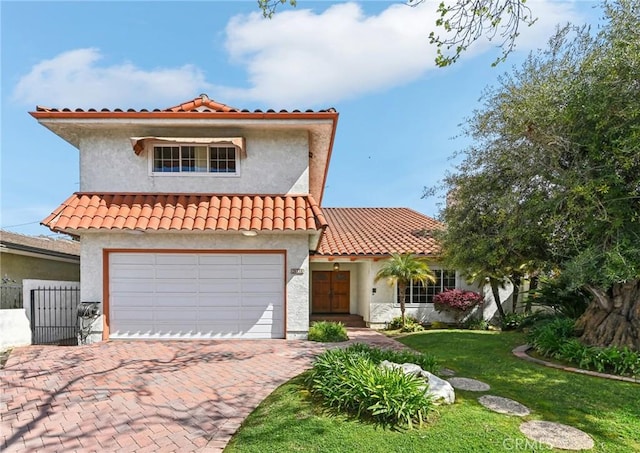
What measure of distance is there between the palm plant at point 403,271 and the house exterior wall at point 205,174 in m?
5.87

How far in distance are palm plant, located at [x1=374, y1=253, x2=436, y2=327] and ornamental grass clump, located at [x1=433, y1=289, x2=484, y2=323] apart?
1.18 m

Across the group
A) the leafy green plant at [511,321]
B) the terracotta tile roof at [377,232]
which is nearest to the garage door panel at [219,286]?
the terracotta tile roof at [377,232]

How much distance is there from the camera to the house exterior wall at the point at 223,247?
12.2 metres

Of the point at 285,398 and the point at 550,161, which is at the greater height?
the point at 550,161

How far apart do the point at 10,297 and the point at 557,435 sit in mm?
16400

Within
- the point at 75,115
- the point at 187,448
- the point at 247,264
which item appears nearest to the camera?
the point at 187,448

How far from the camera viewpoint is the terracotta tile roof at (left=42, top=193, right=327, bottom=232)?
1136 cm

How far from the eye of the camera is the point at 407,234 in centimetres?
2062

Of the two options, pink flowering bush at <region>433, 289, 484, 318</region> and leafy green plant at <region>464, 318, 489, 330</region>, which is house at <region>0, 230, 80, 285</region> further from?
leafy green plant at <region>464, 318, 489, 330</region>

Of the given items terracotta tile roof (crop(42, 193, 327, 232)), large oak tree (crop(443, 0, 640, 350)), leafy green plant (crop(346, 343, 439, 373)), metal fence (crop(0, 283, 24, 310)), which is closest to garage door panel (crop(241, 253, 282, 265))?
terracotta tile roof (crop(42, 193, 327, 232))

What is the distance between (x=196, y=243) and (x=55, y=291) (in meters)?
5.56

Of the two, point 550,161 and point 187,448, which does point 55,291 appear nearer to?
point 187,448

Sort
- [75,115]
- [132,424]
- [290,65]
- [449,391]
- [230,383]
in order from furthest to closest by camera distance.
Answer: [75,115], [290,65], [230,383], [449,391], [132,424]

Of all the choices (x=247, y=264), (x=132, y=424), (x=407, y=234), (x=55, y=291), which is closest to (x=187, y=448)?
(x=132, y=424)
